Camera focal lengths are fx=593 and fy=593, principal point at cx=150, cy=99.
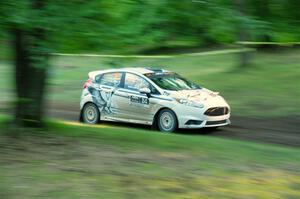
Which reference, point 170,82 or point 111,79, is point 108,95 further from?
point 170,82

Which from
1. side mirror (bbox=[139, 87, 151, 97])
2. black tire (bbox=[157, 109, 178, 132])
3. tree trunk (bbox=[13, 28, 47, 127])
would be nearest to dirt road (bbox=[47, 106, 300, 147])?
black tire (bbox=[157, 109, 178, 132])

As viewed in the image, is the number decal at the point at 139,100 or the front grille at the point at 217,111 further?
the number decal at the point at 139,100

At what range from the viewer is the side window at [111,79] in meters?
15.4

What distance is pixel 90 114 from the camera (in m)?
16.0

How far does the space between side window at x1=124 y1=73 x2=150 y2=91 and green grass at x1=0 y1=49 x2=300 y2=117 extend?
0.43 metres

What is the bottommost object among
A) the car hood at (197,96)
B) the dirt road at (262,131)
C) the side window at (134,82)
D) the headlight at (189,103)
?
the dirt road at (262,131)

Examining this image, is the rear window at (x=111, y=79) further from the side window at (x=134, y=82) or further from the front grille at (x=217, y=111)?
the front grille at (x=217, y=111)

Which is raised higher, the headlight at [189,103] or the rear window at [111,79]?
the rear window at [111,79]

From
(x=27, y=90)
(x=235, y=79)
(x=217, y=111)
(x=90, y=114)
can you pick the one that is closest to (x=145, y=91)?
(x=217, y=111)

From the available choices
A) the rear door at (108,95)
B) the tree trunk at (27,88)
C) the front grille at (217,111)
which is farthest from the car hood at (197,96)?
the tree trunk at (27,88)

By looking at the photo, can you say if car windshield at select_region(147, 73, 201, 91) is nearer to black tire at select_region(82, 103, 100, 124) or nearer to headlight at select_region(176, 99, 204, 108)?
headlight at select_region(176, 99, 204, 108)

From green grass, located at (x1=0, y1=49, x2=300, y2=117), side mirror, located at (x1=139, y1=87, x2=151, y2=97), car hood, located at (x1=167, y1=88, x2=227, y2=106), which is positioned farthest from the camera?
green grass, located at (x1=0, y1=49, x2=300, y2=117)

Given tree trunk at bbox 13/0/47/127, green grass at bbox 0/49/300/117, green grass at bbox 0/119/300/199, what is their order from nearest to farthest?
green grass at bbox 0/119/300/199, tree trunk at bbox 13/0/47/127, green grass at bbox 0/49/300/117

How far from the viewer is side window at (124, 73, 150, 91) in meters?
14.8
